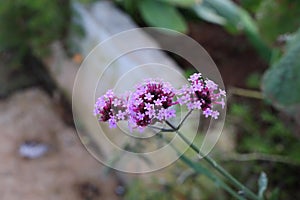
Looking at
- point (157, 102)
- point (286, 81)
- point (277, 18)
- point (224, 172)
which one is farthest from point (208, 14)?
point (157, 102)

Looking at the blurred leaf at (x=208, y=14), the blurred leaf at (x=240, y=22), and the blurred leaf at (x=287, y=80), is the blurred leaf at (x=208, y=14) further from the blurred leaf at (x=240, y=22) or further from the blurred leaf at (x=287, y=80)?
the blurred leaf at (x=287, y=80)

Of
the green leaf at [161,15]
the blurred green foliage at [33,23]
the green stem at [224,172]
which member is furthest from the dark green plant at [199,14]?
the green stem at [224,172]

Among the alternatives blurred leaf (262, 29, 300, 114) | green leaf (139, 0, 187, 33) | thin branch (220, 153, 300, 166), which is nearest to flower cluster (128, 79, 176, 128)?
blurred leaf (262, 29, 300, 114)

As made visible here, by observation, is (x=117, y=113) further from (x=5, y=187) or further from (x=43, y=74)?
(x=43, y=74)

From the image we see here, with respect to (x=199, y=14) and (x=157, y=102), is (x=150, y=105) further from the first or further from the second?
(x=199, y=14)

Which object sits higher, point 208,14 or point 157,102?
point 208,14

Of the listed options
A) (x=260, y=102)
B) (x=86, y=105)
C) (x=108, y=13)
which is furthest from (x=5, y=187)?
(x=260, y=102)
